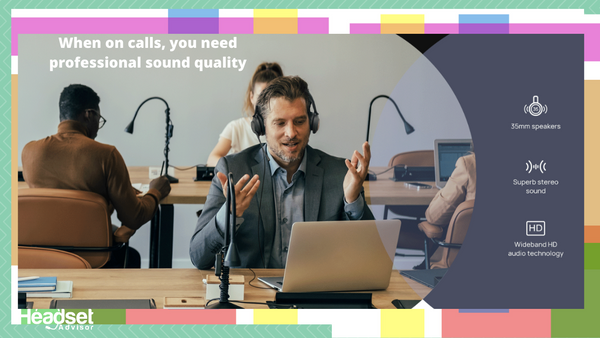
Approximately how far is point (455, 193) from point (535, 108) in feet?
1.72

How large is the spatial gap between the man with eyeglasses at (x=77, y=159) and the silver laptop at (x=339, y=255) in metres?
Answer: 1.11

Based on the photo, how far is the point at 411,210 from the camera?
3021 mm

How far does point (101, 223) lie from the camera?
2.05 m

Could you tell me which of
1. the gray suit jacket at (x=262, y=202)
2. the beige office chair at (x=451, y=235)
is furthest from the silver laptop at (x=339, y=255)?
the beige office chair at (x=451, y=235)

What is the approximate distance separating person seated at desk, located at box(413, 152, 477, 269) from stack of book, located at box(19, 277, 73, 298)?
1437mm

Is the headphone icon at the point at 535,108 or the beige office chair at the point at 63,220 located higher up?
the headphone icon at the point at 535,108

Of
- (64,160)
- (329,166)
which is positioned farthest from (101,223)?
(329,166)

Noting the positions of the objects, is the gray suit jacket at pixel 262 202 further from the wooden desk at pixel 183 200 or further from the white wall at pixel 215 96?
the white wall at pixel 215 96

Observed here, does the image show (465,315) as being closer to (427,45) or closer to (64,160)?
(427,45)

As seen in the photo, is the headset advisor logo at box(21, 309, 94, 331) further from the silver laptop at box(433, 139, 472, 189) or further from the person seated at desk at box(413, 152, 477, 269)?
the silver laptop at box(433, 139, 472, 189)

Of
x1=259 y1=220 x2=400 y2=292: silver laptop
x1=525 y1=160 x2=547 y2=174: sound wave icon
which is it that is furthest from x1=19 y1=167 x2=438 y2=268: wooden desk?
x1=259 y1=220 x2=400 y2=292: silver laptop

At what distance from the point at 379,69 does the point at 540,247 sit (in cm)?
267

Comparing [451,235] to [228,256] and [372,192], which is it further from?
[228,256]

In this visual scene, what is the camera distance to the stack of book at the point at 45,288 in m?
1.35
